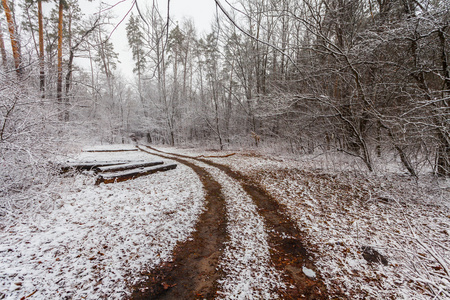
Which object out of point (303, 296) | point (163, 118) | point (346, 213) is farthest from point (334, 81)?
point (163, 118)

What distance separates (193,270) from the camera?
292cm

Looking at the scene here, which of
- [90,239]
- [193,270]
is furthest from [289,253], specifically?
[90,239]

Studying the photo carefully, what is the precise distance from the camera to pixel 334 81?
7.85 metres

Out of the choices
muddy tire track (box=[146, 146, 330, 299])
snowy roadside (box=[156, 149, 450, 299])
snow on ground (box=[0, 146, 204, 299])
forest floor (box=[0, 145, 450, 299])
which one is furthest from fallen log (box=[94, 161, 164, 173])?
muddy tire track (box=[146, 146, 330, 299])

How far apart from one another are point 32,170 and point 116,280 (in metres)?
4.12

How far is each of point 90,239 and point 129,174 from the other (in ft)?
12.6

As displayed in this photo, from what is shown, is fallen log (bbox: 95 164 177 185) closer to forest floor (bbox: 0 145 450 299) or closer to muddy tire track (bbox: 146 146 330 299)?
forest floor (bbox: 0 145 450 299)

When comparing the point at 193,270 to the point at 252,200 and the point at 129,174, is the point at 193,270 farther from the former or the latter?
the point at 129,174

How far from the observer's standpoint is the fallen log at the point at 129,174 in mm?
6238

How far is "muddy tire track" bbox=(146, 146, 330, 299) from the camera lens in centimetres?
257

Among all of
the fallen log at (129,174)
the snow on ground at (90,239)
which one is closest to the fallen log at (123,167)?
the fallen log at (129,174)

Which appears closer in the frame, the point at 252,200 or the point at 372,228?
the point at 372,228

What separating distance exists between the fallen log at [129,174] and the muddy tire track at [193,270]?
404cm

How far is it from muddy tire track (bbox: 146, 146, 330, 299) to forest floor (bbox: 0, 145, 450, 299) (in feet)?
0.06
